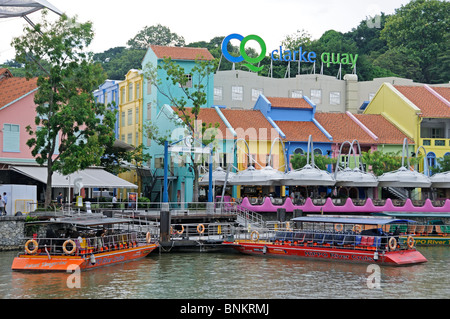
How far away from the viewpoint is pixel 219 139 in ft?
189

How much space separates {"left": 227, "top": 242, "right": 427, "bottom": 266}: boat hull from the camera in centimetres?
3484

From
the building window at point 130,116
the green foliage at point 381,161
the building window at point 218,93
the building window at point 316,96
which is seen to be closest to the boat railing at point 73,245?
the green foliage at point 381,161

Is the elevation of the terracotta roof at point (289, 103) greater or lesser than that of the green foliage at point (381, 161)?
greater

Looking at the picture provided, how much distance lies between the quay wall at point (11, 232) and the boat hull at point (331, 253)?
11.8m

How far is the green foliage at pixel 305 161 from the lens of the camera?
187ft

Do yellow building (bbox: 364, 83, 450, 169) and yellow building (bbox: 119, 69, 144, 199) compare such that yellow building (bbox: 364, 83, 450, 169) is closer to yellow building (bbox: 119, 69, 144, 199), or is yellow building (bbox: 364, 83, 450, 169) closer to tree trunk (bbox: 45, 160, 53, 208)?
yellow building (bbox: 119, 69, 144, 199)

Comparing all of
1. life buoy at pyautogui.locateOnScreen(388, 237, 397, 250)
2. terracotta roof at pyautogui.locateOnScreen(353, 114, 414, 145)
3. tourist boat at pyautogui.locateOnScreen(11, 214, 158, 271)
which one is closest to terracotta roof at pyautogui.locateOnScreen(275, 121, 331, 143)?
terracotta roof at pyautogui.locateOnScreen(353, 114, 414, 145)

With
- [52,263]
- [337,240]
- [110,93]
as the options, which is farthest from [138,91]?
[52,263]

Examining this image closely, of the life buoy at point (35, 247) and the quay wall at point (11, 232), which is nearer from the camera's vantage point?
the life buoy at point (35, 247)

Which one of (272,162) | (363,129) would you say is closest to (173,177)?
(272,162)

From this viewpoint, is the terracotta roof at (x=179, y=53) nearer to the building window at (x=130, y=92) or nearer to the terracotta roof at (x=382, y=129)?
the building window at (x=130, y=92)

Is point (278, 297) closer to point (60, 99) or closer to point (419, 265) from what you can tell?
point (419, 265)

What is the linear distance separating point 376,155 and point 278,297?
33.8 metres
